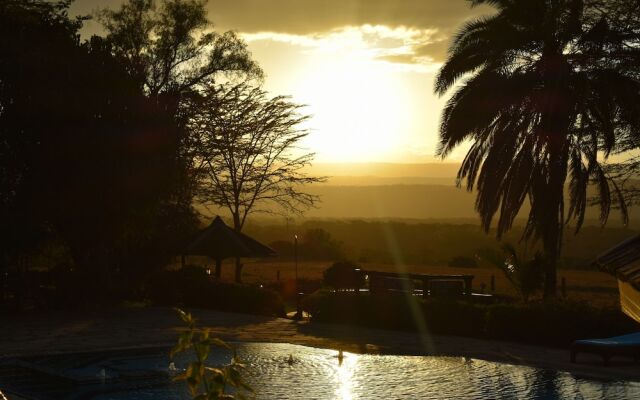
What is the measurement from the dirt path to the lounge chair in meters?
0.25

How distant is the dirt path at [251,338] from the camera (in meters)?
16.6

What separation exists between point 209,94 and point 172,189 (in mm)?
15429

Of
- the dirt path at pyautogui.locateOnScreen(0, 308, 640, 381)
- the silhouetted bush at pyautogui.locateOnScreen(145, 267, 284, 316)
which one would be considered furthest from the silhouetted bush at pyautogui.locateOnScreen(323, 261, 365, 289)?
the dirt path at pyautogui.locateOnScreen(0, 308, 640, 381)

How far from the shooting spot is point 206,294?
26469 mm

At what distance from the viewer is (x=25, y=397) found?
12.7 meters

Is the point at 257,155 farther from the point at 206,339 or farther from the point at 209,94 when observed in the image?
the point at 206,339

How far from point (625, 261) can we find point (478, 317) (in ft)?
36.1

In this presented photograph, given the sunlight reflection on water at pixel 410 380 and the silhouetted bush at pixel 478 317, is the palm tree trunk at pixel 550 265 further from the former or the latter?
the sunlight reflection on water at pixel 410 380

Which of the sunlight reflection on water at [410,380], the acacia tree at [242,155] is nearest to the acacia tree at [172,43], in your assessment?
the acacia tree at [242,155]

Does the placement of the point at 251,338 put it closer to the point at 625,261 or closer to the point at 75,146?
the point at 75,146

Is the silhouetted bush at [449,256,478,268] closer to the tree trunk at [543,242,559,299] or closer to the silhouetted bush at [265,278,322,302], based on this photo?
the silhouetted bush at [265,278,322,302]

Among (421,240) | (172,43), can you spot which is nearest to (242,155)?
(172,43)

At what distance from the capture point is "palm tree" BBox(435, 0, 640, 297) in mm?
23312

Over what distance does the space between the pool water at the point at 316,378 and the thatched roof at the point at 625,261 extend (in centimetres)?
362
